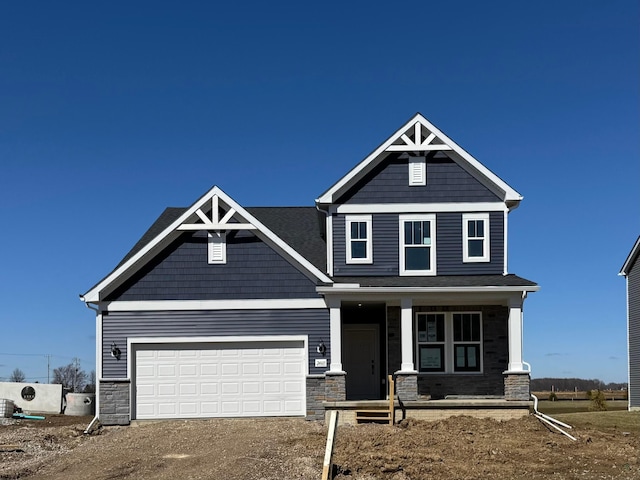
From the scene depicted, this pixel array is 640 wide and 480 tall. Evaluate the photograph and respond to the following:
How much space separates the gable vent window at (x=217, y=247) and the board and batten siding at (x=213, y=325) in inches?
53.5

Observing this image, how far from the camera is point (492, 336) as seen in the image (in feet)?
69.5

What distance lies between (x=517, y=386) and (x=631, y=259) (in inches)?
678

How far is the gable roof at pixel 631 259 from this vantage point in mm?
33600

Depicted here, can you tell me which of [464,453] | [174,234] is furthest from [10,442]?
[464,453]

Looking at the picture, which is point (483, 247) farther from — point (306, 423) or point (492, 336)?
point (306, 423)

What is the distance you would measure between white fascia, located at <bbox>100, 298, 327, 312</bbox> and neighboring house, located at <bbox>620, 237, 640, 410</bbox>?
1912 cm

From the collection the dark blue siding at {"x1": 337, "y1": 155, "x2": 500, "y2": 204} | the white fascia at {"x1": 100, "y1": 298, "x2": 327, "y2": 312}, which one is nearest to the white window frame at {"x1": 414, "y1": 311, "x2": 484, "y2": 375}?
the white fascia at {"x1": 100, "y1": 298, "x2": 327, "y2": 312}

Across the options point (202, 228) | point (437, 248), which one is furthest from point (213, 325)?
point (437, 248)

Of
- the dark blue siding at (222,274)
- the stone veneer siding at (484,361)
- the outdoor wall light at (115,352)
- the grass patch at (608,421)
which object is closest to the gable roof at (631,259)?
the grass patch at (608,421)

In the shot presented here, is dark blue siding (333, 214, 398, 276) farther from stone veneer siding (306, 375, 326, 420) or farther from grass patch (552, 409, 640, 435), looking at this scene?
grass patch (552, 409, 640, 435)

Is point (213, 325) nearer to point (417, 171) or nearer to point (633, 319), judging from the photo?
point (417, 171)

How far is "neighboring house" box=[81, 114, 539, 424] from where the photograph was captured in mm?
19969

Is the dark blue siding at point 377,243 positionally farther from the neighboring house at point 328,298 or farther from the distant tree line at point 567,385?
the distant tree line at point 567,385

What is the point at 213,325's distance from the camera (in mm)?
20297
